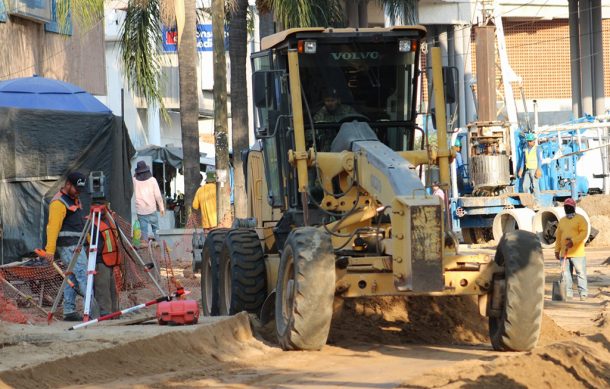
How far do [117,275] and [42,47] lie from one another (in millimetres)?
14348

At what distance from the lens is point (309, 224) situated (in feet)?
43.5

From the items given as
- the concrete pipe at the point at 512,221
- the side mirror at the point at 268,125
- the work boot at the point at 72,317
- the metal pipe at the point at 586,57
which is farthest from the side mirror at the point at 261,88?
the metal pipe at the point at 586,57

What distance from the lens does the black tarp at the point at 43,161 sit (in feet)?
63.9

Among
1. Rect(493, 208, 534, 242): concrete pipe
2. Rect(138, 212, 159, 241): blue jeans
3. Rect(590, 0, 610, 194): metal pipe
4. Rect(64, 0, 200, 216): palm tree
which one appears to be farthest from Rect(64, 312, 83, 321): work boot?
Rect(590, 0, 610, 194): metal pipe

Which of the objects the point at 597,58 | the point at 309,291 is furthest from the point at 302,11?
the point at 597,58

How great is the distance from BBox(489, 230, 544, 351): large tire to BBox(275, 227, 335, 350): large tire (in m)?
1.65

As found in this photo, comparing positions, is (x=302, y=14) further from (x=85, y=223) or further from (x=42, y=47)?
(x=85, y=223)

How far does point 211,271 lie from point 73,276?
1.71 meters

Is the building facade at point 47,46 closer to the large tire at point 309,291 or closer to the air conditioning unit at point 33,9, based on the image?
the air conditioning unit at point 33,9

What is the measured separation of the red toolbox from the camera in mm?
12953

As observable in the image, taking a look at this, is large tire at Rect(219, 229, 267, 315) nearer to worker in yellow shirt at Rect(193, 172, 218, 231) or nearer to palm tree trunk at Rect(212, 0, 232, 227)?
worker in yellow shirt at Rect(193, 172, 218, 231)

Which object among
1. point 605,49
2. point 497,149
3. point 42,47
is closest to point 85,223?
point 42,47

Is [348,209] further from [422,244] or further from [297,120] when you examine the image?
[422,244]

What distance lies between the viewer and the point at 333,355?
12.0 metres
